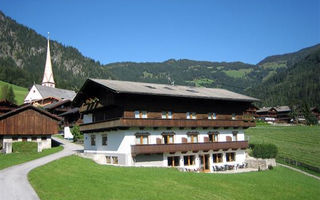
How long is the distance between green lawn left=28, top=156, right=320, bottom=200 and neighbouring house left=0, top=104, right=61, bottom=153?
12918 millimetres

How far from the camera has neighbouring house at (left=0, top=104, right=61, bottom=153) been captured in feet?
143

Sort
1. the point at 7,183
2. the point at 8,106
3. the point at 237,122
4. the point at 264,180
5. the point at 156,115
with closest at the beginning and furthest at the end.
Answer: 1. the point at 7,183
2. the point at 264,180
3. the point at 156,115
4. the point at 237,122
5. the point at 8,106

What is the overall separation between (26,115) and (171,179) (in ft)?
87.8

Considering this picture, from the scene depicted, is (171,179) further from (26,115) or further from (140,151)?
(26,115)

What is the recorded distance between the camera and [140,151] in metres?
34.6

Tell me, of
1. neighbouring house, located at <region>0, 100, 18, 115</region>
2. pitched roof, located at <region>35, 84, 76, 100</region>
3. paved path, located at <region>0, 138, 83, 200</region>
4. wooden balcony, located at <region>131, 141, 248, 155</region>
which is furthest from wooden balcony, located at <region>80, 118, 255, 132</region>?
pitched roof, located at <region>35, 84, 76, 100</region>

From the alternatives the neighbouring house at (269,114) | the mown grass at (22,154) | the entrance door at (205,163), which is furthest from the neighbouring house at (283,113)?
the mown grass at (22,154)

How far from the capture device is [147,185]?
23828 mm

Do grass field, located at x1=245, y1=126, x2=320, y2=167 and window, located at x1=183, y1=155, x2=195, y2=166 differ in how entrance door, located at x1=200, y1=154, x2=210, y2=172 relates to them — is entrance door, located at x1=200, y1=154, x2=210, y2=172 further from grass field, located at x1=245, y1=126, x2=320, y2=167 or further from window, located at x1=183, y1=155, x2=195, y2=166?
grass field, located at x1=245, y1=126, x2=320, y2=167

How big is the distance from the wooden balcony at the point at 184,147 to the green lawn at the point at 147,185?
399 centimetres

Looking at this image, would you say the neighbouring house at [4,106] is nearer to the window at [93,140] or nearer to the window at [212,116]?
the window at [93,140]

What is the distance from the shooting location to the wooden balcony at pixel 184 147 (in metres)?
34.8

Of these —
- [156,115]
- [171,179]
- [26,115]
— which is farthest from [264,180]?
[26,115]

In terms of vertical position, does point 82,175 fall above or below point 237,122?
below
